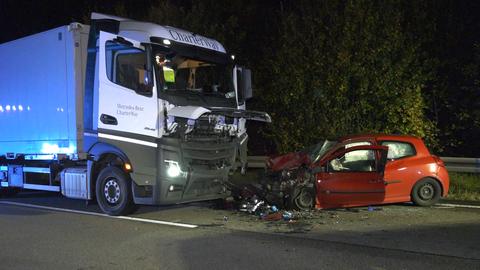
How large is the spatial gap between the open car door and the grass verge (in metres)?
2.69

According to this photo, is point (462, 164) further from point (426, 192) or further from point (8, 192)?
point (8, 192)

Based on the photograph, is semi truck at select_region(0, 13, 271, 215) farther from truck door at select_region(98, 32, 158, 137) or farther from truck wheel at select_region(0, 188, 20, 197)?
truck wheel at select_region(0, 188, 20, 197)

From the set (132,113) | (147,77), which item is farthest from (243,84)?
(132,113)

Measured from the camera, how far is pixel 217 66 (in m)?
10.4

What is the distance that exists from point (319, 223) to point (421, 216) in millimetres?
1917

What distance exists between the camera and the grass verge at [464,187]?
11.7 m

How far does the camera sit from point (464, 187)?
1249 cm

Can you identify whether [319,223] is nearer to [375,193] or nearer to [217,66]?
[375,193]

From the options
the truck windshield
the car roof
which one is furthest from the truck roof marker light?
the car roof

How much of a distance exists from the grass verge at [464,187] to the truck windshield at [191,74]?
5.53m

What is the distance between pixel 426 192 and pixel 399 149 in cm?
97

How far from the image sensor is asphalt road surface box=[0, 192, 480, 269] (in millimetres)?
6535

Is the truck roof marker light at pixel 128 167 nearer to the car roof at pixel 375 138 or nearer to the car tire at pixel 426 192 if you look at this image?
the car roof at pixel 375 138

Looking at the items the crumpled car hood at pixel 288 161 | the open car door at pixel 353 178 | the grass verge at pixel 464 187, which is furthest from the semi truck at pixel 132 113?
the grass verge at pixel 464 187
